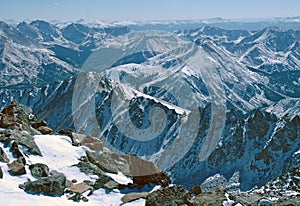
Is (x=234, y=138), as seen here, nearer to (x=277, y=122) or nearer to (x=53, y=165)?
(x=277, y=122)

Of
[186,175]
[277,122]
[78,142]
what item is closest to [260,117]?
Answer: [277,122]

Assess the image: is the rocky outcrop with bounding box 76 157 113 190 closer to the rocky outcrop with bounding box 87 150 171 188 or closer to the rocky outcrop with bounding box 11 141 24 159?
the rocky outcrop with bounding box 87 150 171 188

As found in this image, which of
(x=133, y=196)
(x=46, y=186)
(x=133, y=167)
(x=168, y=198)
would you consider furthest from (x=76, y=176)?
(x=168, y=198)

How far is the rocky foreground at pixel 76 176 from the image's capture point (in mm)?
37938

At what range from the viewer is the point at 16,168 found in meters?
41.4

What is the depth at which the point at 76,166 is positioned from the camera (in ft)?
163

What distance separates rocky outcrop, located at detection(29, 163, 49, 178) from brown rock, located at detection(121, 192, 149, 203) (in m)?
9.49

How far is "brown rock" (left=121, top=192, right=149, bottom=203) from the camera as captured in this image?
40403 mm

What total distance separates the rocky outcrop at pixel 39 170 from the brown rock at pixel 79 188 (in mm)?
3509

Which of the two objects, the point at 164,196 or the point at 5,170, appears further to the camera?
the point at 5,170

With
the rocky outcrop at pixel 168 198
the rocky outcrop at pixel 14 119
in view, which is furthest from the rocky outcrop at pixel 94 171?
the rocky outcrop at pixel 14 119

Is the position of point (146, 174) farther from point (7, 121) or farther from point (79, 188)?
point (7, 121)

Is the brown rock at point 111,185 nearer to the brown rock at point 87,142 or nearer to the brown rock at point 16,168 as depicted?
the brown rock at point 16,168

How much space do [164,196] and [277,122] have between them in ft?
519
